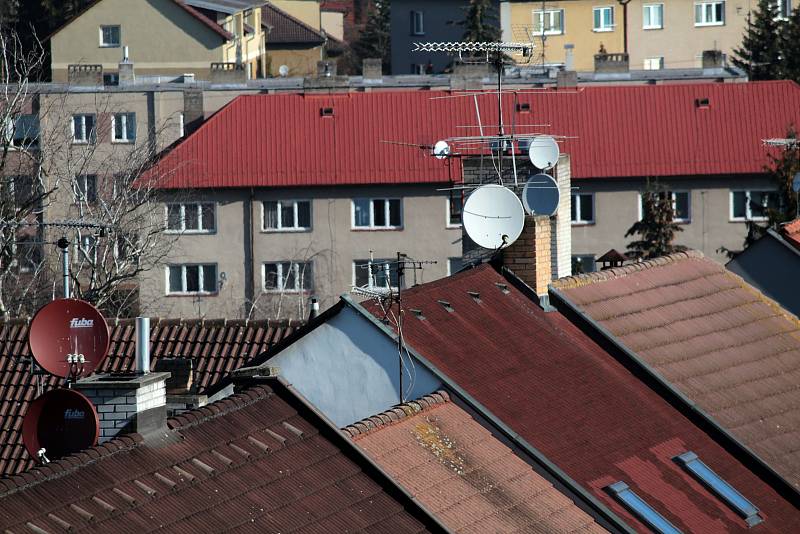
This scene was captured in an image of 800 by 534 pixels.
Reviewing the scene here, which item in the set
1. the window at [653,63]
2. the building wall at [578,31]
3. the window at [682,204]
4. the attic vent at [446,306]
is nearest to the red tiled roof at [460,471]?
the attic vent at [446,306]

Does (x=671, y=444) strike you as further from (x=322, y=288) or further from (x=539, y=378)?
(x=322, y=288)

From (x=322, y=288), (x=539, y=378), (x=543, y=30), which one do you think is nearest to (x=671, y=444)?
(x=539, y=378)

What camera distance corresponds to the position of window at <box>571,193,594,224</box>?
63.5 metres

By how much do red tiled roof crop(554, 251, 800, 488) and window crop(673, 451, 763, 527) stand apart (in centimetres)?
95

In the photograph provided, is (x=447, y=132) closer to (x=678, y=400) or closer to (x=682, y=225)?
(x=682, y=225)

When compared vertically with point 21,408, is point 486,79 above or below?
above

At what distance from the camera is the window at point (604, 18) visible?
93562mm

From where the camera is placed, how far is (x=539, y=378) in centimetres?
2027

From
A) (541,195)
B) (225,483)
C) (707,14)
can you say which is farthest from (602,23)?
(225,483)

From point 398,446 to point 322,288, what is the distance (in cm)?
4478

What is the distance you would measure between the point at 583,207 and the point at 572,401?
4406cm

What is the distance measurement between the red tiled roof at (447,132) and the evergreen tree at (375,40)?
1833 inches

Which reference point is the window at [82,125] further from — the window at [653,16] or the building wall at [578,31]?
the window at [653,16]

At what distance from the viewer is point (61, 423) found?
48.5ft
